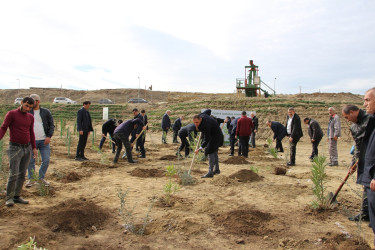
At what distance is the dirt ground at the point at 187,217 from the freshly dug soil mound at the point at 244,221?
0.01 meters

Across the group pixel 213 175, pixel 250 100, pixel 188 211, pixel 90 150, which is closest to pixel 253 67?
pixel 250 100

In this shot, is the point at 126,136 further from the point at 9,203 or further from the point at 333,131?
the point at 333,131

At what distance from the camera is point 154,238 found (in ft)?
11.1

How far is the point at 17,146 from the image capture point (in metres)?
4.30

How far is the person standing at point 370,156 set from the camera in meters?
2.75

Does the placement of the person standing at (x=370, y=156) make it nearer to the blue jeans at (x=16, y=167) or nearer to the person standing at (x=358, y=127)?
the person standing at (x=358, y=127)

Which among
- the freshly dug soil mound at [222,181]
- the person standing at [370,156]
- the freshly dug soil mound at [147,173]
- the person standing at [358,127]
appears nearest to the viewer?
the person standing at [370,156]

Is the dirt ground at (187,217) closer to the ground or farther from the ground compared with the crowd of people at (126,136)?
closer to the ground

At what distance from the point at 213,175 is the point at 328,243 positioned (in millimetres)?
3615

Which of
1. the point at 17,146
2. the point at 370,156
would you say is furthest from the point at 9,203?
the point at 370,156

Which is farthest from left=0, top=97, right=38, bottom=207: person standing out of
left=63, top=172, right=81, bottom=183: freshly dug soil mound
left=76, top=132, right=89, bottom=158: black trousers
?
left=76, top=132, right=89, bottom=158: black trousers

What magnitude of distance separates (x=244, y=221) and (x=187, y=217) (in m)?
0.78

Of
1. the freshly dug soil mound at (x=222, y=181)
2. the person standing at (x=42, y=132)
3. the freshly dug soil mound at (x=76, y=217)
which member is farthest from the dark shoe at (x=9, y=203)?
the freshly dug soil mound at (x=222, y=181)

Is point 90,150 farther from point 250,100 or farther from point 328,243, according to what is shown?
point 250,100
